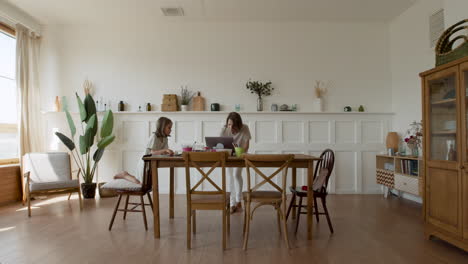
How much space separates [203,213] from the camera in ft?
13.3

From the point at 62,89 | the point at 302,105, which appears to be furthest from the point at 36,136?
the point at 302,105

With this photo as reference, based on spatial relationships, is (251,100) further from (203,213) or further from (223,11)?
(203,213)

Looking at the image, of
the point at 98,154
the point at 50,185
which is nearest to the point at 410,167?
the point at 98,154

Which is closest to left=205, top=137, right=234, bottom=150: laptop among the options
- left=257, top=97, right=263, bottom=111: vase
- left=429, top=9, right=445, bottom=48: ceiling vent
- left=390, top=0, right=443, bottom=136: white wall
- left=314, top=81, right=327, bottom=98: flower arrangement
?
left=257, top=97, right=263, bottom=111: vase

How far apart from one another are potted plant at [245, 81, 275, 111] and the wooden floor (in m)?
2.20

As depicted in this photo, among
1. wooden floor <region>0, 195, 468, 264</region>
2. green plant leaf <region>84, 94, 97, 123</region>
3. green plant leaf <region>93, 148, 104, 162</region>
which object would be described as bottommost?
wooden floor <region>0, 195, 468, 264</region>

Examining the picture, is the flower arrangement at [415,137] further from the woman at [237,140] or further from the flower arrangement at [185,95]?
the flower arrangement at [185,95]

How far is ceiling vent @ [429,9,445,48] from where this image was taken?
4430 mm

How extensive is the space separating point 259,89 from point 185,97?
1.41m

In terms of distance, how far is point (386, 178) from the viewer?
5070 mm

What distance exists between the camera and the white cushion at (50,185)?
4105 millimetres

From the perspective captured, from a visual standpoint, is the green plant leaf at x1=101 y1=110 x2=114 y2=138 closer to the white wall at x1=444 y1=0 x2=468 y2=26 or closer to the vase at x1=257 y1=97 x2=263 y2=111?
the vase at x1=257 y1=97 x2=263 y2=111

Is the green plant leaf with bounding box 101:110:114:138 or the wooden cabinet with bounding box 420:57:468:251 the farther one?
the green plant leaf with bounding box 101:110:114:138

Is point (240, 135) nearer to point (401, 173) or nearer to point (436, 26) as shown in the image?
point (401, 173)
